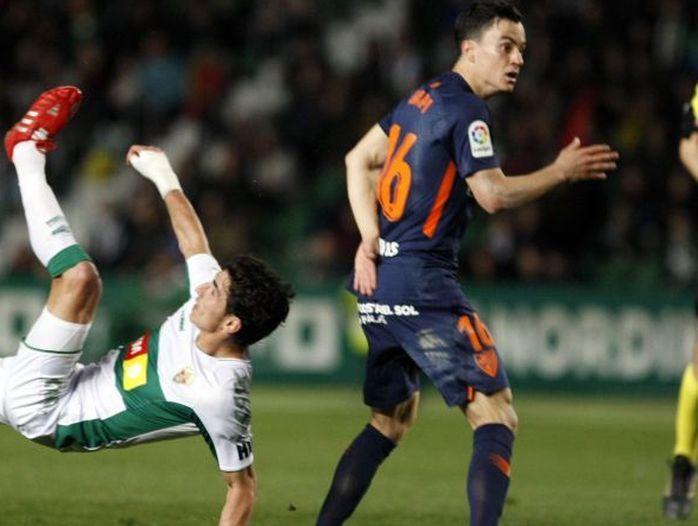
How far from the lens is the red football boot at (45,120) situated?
280 inches

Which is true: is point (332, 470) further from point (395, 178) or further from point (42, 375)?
point (395, 178)

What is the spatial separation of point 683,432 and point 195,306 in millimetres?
3240

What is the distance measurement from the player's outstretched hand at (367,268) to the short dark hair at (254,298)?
364 mm

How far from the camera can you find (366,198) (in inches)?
272

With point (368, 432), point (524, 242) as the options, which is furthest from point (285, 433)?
point (368, 432)

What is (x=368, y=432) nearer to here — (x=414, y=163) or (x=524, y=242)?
(x=414, y=163)

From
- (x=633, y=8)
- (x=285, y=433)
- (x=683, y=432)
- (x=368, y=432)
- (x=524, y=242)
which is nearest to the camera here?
(x=368, y=432)

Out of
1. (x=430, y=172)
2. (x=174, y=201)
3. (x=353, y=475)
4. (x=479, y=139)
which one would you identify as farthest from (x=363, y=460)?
(x=479, y=139)

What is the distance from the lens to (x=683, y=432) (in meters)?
8.46

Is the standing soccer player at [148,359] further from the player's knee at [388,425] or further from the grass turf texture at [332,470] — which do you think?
the grass turf texture at [332,470]

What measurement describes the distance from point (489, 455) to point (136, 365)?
1.60m

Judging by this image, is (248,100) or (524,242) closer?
(524,242)

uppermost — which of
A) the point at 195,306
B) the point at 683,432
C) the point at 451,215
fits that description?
the point at 451,215

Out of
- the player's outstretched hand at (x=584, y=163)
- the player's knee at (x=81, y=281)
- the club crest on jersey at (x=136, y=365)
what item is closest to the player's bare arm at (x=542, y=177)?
the player's outstretched hand at (x=584, y=163)
